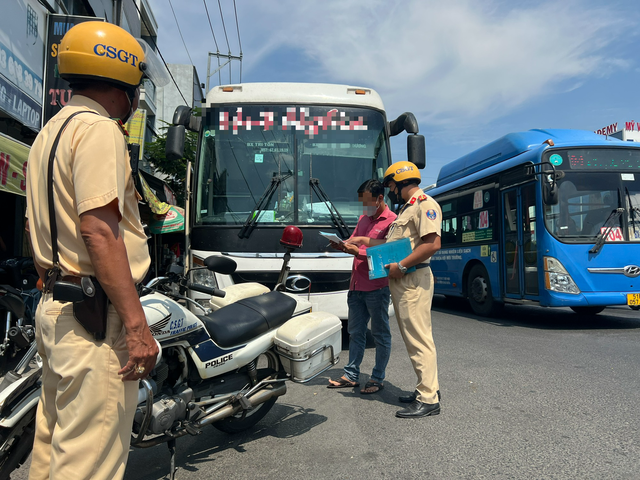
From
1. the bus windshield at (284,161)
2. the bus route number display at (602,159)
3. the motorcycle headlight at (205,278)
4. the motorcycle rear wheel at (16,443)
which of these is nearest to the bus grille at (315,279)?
the motorcycle headlight at (205,278)

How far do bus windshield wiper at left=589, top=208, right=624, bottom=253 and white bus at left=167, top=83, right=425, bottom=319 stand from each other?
3545 millimetres

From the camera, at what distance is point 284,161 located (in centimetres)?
605

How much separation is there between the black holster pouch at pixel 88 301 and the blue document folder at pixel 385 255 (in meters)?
2.51

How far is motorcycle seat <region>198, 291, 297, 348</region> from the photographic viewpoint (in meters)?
2.96

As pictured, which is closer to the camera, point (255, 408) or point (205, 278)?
point (255, 408)

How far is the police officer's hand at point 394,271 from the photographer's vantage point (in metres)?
3.89

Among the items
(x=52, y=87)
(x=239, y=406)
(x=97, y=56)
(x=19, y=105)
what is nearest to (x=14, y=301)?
(x=239, y=406)

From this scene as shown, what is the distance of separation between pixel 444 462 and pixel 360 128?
14.2 feet

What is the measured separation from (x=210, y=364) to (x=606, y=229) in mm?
7225

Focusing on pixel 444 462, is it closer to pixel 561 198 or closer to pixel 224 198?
pixel 224 198

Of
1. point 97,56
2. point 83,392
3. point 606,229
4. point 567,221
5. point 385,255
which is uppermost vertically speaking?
point 97,56

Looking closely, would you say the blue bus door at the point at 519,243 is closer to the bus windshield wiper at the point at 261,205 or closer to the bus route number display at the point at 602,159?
the bus route number display at the point at 602,159

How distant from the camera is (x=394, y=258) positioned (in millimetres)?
3932

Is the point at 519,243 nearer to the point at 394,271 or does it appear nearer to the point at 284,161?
the point at 284,161
